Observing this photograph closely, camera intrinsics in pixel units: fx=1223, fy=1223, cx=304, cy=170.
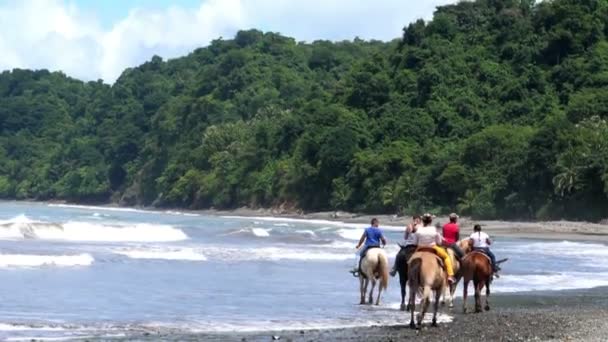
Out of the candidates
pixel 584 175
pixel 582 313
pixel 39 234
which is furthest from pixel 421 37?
pixel 582 313

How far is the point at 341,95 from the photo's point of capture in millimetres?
105250

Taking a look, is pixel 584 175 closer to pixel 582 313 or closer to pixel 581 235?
pixel 581 235

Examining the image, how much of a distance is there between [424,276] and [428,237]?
944 millimetres

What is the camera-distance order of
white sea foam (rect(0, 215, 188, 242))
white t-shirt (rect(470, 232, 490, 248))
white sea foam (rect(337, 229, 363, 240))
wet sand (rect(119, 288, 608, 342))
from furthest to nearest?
white sea foam (rect(337, 229, 363, 240)) → white sea foam (rect(0, 215, 188, 242)) → white t-shirt (rect(470, 232, 490, 248)) → wet sand (rect(119, 288, 608, 342))

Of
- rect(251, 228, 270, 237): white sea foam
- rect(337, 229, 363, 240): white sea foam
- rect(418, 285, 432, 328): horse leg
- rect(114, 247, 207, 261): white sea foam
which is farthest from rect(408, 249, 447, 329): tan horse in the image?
rect(251, 228, 270, 237): white sea foam

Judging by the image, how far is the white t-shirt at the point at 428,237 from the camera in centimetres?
1883

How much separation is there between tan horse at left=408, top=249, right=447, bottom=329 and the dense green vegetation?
49.6 metres

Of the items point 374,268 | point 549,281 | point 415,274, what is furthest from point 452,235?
point 549,281

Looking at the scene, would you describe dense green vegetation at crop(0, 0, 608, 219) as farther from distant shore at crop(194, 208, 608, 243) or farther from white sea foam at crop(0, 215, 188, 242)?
white sea foam at crop(0, 215, 188, 242)

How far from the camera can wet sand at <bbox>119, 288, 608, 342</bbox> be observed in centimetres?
1677

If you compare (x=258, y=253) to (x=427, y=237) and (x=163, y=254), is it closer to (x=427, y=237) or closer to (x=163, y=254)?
(x=163, y=254)

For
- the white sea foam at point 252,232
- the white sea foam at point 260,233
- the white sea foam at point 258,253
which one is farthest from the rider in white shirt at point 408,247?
the white sea foam at point 252,232

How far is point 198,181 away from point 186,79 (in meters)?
47.1

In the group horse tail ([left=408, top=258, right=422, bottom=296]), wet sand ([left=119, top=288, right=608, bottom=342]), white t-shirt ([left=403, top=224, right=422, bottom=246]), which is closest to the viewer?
wet sand ([left=119, top=288, right=608, bottom=342])
